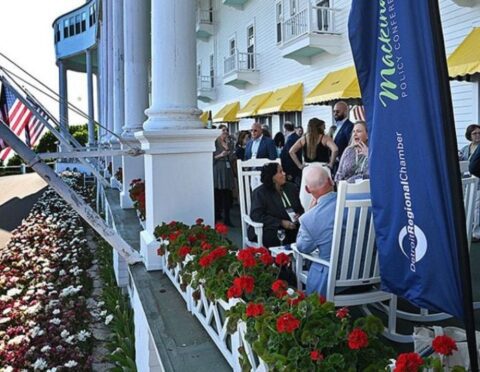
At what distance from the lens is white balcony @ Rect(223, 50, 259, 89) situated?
1580 cm

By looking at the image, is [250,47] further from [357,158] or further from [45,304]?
[45,304]

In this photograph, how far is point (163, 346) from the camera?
2332 mm

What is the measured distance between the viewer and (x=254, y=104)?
15180 millimetres

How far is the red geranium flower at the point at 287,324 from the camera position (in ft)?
4.72

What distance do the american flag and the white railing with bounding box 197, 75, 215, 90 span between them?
12.6 metres

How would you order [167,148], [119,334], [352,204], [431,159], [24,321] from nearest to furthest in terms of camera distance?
[431,159], [352,204], [167,148], [119,334], [24,321]

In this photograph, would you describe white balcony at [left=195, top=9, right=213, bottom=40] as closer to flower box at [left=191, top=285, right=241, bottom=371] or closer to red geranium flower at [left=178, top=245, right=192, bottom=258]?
red geranium flower at [left=178, top=245, right=192, bottom=258]

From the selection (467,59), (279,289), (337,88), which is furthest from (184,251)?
(337,88)

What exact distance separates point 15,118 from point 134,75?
2083mm

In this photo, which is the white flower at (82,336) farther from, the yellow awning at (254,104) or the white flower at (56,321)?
the yellow awning at (254,104)

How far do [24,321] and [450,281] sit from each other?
400cm

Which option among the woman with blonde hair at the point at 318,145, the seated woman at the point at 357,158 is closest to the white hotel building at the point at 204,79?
the seated woman at the point at 357,158

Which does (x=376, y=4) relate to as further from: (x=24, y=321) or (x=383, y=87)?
(x=24, y=321)

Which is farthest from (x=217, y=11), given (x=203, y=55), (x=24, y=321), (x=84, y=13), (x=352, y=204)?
(x=352, y=204)
